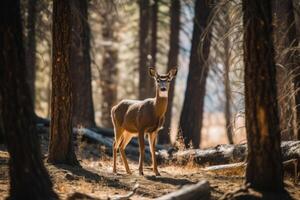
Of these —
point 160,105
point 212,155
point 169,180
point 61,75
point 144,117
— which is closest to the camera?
point 169,180

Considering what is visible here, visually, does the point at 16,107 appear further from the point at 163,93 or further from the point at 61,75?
the point at 163,93

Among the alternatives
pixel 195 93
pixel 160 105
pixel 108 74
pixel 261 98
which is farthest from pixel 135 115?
pixel 108 74

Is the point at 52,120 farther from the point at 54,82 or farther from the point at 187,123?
the point at 187,123

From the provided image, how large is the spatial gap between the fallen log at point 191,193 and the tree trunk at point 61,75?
3946mm

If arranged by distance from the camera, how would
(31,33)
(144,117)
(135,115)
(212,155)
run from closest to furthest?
(144,117)
(135,115)
(212,155)
(31,33)

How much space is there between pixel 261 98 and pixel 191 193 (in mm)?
1910

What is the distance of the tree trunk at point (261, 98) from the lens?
9.52 meters

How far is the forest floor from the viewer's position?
34.0 feet

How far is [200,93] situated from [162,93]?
24.4 ft

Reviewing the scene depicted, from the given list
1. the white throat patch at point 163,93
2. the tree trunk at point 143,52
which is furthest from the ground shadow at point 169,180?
the tree trunk at point 143,52

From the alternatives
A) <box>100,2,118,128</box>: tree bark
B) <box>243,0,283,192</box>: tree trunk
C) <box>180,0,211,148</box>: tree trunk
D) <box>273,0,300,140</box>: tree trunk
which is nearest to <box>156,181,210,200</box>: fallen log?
<box>243,0,283,192</box>: tree trunk

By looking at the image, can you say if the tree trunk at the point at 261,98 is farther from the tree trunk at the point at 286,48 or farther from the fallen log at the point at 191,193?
the tree trunk at the point at 286,48

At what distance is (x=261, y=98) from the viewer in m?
9.55

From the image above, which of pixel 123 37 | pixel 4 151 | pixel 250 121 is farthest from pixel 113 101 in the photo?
pixel 250 121
